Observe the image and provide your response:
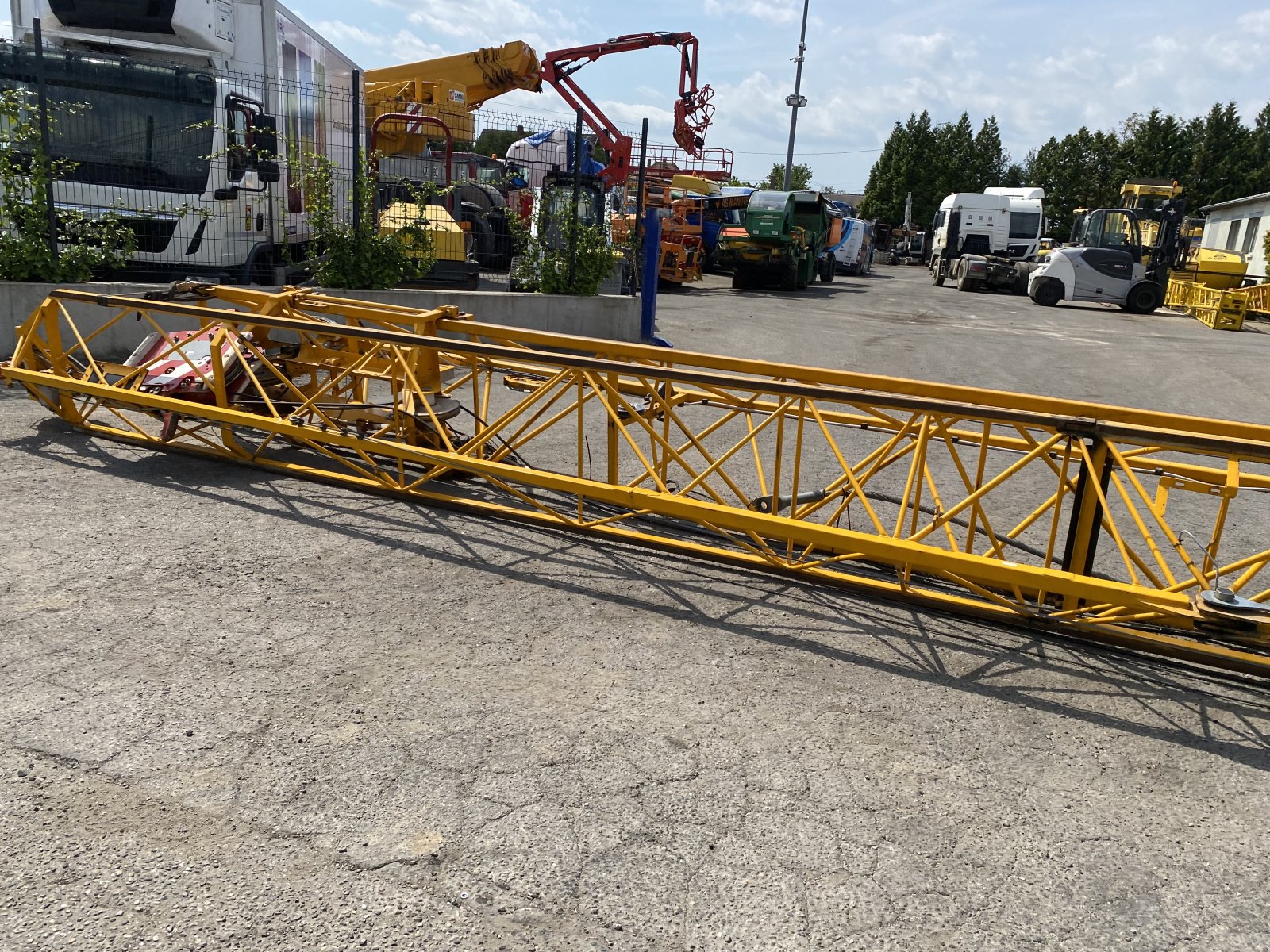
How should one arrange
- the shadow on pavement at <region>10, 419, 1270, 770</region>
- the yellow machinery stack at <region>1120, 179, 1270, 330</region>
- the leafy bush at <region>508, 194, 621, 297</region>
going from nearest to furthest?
the shadow on pavement at <region>10, 419, 1270, 770</region>, the leafy bush at <region>508, 194, 621, 297</region>, the yellow machinery stack at <region>1120, 179, 1270, 330</region>

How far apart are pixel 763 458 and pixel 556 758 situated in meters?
5.22

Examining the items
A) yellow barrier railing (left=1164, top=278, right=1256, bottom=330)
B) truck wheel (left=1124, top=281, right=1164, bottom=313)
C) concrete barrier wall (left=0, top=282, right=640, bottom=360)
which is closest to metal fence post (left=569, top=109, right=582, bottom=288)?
concrete barrier wall (left=0, top=282, right=640, bottom=360)

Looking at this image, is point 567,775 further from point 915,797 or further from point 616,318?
point 616,318

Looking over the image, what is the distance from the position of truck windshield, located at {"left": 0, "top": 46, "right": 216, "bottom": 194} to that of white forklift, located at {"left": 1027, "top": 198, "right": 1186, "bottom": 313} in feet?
74.6

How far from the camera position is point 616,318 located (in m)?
13.2

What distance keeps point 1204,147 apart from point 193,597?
6437 centimetres

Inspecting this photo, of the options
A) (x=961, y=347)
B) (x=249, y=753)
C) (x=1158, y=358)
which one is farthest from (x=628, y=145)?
(x=249, y=753)

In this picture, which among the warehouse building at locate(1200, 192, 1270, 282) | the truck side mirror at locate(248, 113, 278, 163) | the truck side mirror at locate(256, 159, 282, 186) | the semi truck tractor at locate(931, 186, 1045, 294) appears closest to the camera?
the truck side mirror at locate(248, 113, 278, 163)

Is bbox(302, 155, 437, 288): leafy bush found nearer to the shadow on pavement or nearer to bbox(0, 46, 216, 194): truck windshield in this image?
bbox(0, 46, 216, 194): truck windshield

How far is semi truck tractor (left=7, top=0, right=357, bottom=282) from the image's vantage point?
402 inches

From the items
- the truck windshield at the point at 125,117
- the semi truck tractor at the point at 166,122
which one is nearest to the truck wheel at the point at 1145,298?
the semi truck tractor at the point at 166,122

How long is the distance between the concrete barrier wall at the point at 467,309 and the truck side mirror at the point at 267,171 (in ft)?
5.01

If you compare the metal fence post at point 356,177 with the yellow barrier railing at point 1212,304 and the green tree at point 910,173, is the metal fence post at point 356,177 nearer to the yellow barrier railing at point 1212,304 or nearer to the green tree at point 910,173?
the yellow barrier railing at point 1212,304

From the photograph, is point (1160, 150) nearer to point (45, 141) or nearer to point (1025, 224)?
point (1025, 224)
